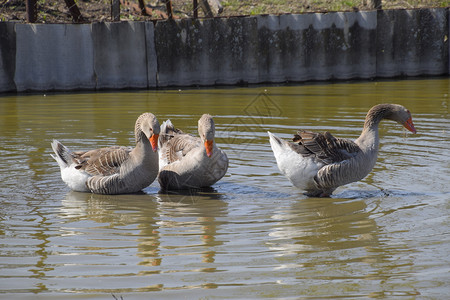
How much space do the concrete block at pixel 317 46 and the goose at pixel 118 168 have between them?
330 inches

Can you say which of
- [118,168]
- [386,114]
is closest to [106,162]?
[118,168]

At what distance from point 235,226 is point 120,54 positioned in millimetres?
9373

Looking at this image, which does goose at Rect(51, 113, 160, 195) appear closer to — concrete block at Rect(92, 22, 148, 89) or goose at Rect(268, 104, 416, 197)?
goose at Rect(268, 104, 416, 197)

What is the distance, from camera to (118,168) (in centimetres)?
760

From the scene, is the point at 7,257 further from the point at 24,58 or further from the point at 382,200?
the point at 24,58

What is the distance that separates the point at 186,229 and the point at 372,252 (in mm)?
1674

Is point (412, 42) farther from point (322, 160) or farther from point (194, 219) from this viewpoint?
point (194, 219)

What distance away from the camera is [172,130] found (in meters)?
8.48

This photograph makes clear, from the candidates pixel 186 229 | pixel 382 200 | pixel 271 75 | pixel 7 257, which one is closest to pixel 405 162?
pixel 382 200

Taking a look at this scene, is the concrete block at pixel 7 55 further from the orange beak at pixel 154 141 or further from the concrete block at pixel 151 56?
the orange beak at pixel 154 141

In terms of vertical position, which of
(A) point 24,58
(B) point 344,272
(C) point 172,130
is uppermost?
(A) point 24,58

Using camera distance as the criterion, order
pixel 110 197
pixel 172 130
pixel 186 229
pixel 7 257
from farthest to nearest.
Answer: pixel 172 130 < pixel 110 197 < pixel 186 229 < pixel 7 257

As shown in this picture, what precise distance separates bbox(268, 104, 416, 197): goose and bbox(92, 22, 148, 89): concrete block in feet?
26.9

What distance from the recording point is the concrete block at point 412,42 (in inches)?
633
